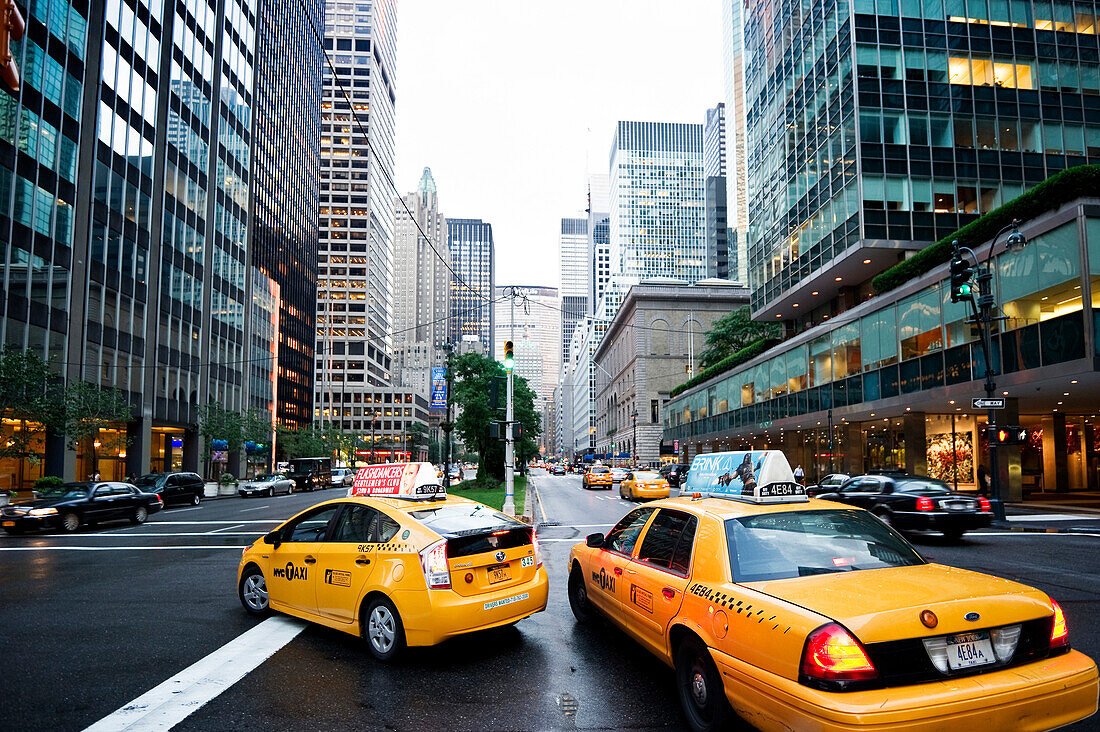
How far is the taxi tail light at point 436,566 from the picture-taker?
602cm

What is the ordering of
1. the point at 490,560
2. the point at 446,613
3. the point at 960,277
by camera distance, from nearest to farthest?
the point at 446,613, the point at 490,560, the point at 960,277

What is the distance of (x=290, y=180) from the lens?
93.8m

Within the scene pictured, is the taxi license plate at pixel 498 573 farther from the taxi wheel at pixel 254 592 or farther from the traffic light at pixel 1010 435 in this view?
the traffic light at pixel 1010 435

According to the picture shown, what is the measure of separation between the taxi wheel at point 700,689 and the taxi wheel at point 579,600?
2.58 meters

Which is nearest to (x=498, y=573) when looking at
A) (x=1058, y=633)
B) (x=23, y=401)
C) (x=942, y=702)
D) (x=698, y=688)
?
(x=698, y=688)

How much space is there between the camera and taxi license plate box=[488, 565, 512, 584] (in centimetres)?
647

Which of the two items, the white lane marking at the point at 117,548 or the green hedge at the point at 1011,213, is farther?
the green hedge at the point at 1011,213

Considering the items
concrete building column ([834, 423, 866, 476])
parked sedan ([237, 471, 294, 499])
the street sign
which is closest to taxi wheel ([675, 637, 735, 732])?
the street sign

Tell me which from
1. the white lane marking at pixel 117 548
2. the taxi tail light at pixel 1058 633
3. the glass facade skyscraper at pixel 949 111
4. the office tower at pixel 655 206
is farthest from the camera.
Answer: the office tower at pixel 655 206

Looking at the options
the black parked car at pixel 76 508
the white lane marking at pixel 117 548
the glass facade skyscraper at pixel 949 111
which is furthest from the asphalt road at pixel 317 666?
the glass facade skyscraper at pixel 949 111

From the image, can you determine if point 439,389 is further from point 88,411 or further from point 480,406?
point 88,411

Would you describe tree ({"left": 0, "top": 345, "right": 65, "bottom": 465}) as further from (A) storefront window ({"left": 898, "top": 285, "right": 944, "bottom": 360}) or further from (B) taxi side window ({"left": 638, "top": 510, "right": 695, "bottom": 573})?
(A) storefront window ({"left": 898, "top": 285, "right": 944, "bottom": 360})

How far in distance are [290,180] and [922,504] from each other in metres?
95.3

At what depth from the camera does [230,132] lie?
Answer: 187 ft
